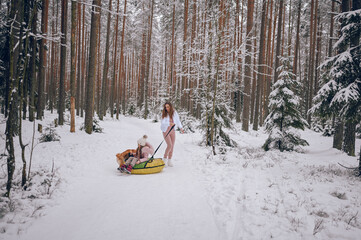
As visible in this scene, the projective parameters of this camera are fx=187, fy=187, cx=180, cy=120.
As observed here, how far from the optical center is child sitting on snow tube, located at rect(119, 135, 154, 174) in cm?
554

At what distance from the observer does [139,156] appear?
577cm

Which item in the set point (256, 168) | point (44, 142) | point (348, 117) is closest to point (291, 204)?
point (256, 168)

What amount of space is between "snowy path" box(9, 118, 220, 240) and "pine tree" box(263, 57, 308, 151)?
615 cm

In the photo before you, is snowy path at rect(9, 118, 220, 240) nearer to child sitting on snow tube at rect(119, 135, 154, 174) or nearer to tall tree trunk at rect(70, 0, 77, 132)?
child sitting on snow tube at rect(119, 135, 154, 174)

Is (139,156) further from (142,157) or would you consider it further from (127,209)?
(127,209)

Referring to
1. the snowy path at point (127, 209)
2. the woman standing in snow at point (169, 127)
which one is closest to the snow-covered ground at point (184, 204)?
the snowy path at point (127, 209)

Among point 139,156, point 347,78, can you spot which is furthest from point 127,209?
point 347,78

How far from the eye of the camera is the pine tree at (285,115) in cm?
934

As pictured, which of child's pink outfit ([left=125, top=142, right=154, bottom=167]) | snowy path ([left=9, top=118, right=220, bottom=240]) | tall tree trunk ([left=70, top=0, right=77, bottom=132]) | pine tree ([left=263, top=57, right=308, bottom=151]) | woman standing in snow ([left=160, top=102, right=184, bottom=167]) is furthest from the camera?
tall tree trunk ([left=70, top=0, right=77, bottom=132])

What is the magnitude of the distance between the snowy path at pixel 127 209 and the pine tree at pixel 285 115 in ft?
20.2

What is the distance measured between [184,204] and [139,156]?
2541mm

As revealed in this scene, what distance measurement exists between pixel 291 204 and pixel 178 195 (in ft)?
7.24

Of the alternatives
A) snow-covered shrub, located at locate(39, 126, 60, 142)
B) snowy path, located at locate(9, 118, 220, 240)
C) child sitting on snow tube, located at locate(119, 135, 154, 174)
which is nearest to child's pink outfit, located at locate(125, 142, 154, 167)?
child sitting on snow tube, located at locate(119, 135, 154, 174)

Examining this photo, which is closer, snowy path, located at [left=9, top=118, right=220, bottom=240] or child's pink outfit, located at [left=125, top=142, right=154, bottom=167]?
snowy path, located at [left=9, top=118, right=220, bottom=240]
